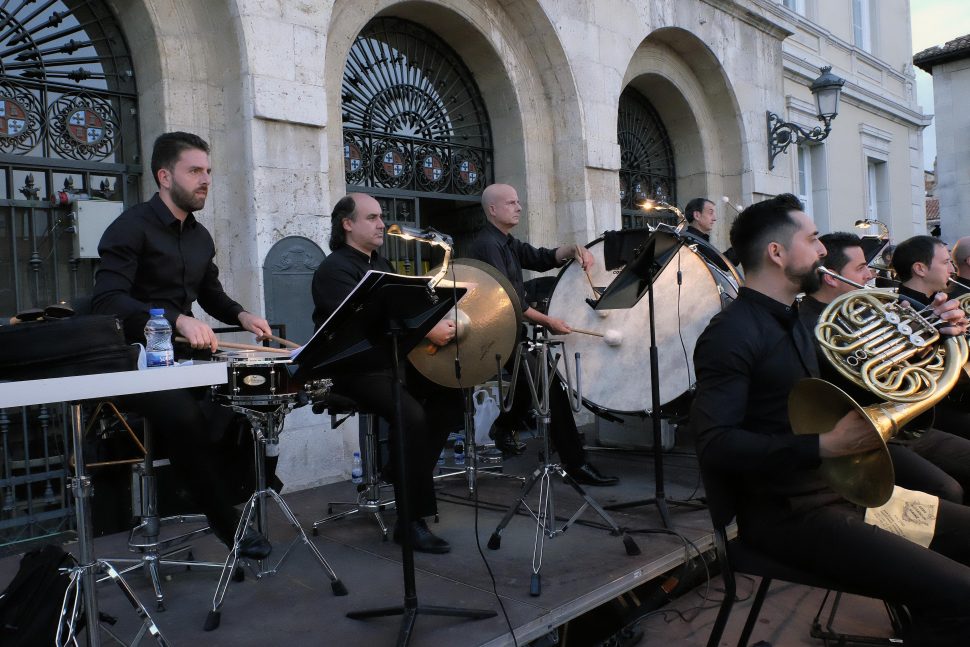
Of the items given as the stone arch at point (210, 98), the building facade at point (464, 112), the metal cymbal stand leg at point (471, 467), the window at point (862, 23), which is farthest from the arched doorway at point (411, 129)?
the window at point (862, 23)

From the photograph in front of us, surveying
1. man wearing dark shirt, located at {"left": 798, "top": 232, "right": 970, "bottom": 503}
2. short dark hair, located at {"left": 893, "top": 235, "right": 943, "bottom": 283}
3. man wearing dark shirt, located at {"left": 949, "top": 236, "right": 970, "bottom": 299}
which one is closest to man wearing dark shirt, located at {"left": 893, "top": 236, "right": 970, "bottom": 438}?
short dark hair, located at {"left": 893, "top": 235, "right": 943, "bottom": 283}

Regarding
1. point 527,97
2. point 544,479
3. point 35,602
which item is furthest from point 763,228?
point 527,97

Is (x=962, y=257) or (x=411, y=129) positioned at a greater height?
(x=411, y=129)

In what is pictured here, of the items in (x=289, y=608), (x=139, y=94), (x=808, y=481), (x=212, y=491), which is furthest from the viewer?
(x=139, y=94)

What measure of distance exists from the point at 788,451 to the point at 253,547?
232 cm

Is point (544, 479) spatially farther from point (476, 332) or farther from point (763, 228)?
point (763, 228)

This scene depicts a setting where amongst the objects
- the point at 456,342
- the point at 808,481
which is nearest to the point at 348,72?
the point at 456,342

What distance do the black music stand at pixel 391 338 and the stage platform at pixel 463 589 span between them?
0.60ft

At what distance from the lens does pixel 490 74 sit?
741cm

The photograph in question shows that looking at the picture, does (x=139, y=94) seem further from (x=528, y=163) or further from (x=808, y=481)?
(x=808, y=481)

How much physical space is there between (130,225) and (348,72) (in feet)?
11.8

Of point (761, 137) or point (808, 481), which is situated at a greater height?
point (761, 137)

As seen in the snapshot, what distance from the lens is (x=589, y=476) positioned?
186 inches

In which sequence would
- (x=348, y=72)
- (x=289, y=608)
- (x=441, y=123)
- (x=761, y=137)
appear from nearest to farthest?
1. (x=289, y=608)
2. (x=348, y=72)
3. (x=441, y=123)
4. (x=761, y=137)
